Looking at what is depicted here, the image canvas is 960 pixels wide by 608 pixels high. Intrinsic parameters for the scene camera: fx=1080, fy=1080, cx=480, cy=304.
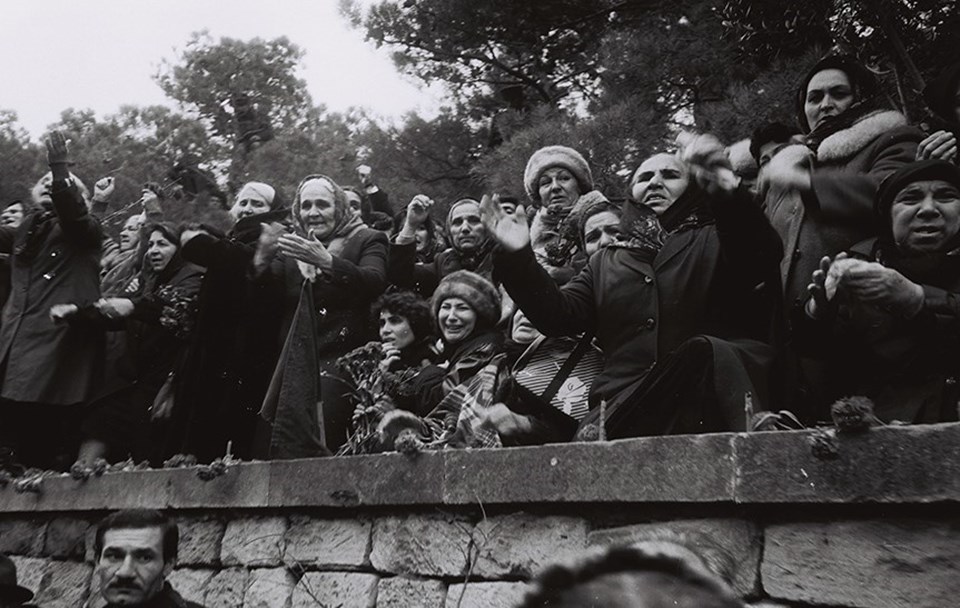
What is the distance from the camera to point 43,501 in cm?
618

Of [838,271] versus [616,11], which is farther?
[616,11]

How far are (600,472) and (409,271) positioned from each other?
304 centimetres

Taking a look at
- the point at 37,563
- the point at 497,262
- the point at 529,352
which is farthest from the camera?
the point at 37,563

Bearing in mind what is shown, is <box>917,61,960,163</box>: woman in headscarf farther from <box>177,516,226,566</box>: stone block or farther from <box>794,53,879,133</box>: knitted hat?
<box>177,516,226,566</box>: stone block

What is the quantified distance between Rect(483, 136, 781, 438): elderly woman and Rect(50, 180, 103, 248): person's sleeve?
3525 millimetres

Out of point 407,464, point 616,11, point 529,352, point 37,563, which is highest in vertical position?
point 616,11

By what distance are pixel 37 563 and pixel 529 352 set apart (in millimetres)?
3411

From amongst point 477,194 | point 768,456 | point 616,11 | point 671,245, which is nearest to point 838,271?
point 768,456

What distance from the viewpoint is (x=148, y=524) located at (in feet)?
15.9

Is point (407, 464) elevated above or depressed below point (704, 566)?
below

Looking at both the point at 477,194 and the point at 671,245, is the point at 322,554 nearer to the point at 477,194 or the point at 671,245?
the point at 671,245

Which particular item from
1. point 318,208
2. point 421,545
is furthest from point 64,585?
point 421,545

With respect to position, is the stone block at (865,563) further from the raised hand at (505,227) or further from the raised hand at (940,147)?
the raised hand at (940,147)

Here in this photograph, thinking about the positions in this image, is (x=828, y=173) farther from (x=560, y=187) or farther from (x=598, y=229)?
(x=560, y=187)
